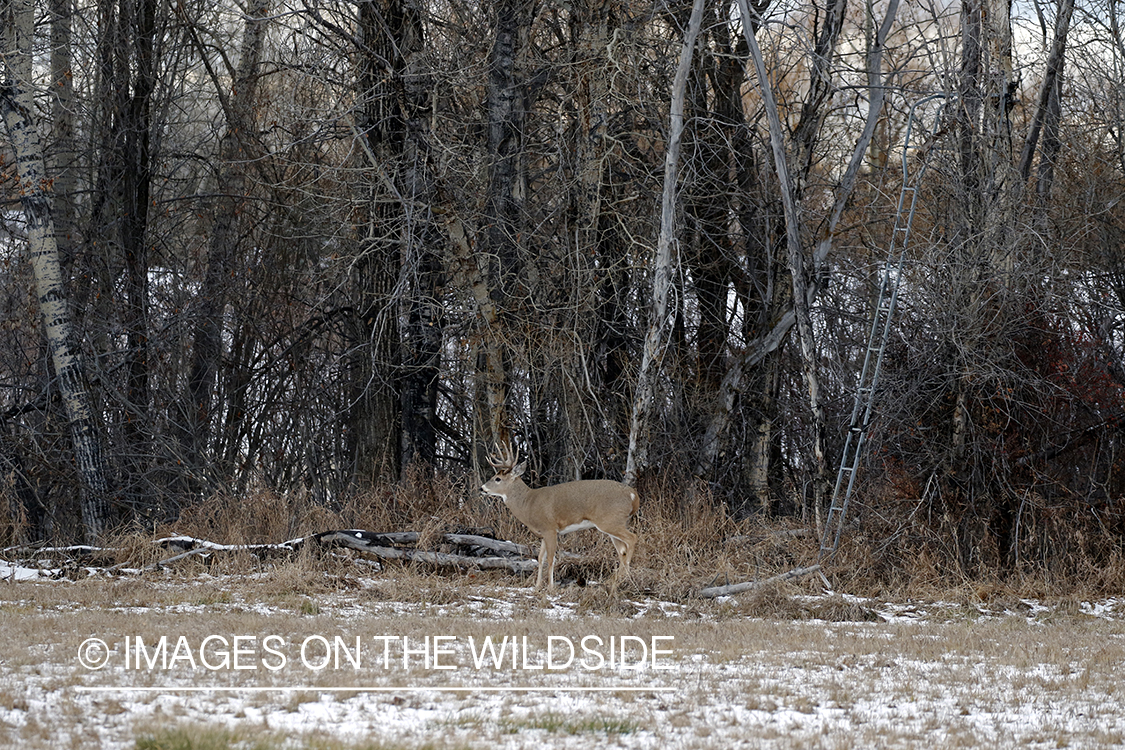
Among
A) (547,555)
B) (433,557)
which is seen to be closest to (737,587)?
(547,555)

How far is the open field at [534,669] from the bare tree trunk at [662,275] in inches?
137

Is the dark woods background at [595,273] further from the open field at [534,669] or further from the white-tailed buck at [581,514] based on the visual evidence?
the white-tailed buck at [581,514]

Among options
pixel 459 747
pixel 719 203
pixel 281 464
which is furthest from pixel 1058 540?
pixel 281 464

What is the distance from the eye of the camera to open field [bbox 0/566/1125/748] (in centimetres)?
616

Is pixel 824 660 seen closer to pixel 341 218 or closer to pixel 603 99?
pixel 603 99

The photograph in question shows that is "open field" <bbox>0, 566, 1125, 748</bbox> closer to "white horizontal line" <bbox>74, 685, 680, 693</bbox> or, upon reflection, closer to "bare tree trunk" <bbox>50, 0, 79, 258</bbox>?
"white horizontal line" <bbox>74, 685, 680, 693</bbox>

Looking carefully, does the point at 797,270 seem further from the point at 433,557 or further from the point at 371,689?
the point at 371,689

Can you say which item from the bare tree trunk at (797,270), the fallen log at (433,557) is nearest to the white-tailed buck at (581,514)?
the fallen log at (433,557)

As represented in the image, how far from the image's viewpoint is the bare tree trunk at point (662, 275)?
47.8 ft

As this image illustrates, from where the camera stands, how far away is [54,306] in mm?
15727

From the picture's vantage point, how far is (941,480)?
13.0 m

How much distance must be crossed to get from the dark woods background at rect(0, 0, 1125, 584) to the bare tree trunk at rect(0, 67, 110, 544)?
24 centimetres

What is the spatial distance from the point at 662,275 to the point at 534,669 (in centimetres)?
759

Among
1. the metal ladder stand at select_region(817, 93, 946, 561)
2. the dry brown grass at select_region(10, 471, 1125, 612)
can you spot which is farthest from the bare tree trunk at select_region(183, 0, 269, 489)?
the metal ladder stand at select_region(817, 93, 946, 561)
